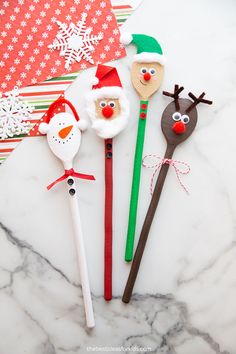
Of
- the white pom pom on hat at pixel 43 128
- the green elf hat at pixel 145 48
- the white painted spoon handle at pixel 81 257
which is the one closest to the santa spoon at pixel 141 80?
the green elf hat at pixel 145 48

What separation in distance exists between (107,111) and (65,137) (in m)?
0.12

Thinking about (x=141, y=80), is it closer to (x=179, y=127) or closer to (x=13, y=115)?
(x=179, y=127)

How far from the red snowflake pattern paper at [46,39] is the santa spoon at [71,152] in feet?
0.38

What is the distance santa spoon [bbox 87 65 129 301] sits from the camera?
1.01 m

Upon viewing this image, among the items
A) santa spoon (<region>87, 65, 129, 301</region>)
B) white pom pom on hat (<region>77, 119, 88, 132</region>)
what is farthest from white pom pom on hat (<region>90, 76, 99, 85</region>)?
white pom pom on hat (<region>77, 119, 88, 132</region>)

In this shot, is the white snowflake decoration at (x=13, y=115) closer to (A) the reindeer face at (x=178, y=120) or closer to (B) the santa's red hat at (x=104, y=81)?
(B) the santa's red hat at (x=104, y=81)

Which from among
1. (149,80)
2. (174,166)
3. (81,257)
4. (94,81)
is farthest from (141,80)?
(81,257)

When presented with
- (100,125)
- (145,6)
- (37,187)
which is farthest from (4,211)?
(145,6)

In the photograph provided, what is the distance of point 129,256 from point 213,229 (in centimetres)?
22

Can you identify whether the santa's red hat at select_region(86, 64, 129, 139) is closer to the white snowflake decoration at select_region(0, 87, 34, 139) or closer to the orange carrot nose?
the orange carrot nose

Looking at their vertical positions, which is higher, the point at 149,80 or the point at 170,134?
the point at 149,80

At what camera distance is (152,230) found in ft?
3.38

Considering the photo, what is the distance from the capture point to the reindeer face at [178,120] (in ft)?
3.37

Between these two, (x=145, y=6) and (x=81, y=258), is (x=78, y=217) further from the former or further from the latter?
(x=145, y=6)
